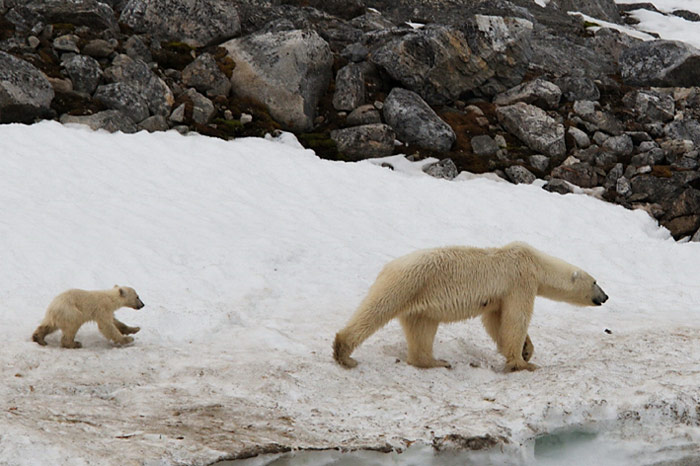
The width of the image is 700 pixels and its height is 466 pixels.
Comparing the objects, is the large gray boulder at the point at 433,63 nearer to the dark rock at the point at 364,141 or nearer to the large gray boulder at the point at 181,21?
the dark rock at the point at 364,141

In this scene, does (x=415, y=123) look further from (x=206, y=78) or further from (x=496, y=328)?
(x=496, y=328)

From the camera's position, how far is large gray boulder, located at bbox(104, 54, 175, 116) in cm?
2172

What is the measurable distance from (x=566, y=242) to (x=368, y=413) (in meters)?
11.5

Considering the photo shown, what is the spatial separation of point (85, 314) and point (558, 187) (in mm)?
16956

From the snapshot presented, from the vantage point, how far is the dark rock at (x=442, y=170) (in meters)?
22.2

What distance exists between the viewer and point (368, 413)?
705cm

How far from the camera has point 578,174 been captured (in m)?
23.2

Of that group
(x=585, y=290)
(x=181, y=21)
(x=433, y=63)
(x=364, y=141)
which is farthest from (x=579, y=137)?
(x=585, y=290)

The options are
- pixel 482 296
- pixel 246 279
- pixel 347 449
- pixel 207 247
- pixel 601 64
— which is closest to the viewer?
pixel 347 449

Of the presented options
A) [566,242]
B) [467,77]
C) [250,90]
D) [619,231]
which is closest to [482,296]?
[566,242]

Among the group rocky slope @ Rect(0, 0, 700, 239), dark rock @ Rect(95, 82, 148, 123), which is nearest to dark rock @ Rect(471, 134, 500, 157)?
rocky slope @ Rect(0, 0, 700, 239)

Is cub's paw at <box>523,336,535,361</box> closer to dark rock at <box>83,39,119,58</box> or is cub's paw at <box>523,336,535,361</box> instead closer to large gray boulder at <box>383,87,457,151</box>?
large gray boulder at <box>383,87,457,151</box>

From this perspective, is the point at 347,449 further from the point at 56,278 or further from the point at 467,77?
the point at 467,77

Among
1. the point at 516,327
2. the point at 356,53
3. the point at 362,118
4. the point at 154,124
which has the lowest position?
the point at 362,118
